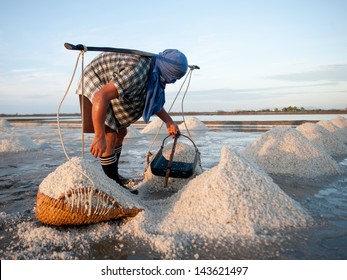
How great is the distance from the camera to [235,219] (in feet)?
6.21

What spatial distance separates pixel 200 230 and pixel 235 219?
0.24 metres

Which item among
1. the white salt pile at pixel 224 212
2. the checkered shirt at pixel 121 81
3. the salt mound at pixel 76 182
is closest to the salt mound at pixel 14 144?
the checkered shirt at pixel 121 81

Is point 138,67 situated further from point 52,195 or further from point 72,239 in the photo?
point 72,239

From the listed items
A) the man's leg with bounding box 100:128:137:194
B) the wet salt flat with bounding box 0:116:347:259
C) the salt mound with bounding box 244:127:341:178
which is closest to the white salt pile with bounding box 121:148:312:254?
the wet salt flat with bounding box 0:116:347:259

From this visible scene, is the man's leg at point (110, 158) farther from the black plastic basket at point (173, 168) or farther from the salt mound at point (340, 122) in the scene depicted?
the salt mound at point (340, 122)

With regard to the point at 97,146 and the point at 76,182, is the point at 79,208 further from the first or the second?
the point at 97,146

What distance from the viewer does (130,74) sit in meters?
2.19

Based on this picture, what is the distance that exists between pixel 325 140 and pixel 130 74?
4384mm

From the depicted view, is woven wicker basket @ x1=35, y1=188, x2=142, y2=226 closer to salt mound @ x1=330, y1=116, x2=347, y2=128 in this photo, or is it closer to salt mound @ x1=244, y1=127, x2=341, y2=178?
salt mound @ x1=244, y1=127, x2=341, y2=178

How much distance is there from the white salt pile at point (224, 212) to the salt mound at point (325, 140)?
362 centimetres

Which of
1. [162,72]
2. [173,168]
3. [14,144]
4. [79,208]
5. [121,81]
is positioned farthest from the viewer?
[14,144]

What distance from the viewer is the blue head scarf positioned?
2330 mm

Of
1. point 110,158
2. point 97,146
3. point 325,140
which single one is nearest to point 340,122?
point 325,140
